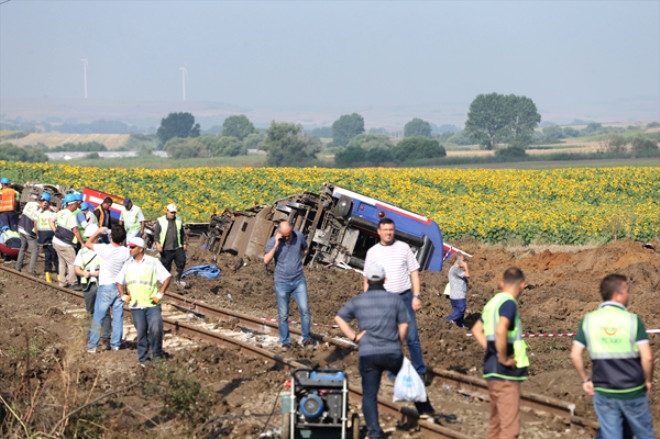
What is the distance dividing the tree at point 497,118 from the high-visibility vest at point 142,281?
145m

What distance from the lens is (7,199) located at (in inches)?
882

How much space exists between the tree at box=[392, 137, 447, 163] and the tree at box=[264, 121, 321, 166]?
26.7ft

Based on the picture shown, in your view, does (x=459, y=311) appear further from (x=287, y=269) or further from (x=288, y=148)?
(x=288, y=148)

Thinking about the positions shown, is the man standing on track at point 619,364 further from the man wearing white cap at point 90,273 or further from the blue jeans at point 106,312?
the man wearing white cap at point 90,273

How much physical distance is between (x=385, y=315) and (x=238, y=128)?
7226 inches

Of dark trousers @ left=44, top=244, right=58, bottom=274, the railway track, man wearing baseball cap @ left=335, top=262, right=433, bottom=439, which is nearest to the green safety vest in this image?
dark trousers @ left=44, top=244, right=58, bottom=274

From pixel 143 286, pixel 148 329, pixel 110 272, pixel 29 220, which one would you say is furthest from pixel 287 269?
pixel 29 220

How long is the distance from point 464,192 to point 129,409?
117 ft

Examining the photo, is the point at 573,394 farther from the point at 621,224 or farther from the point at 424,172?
the point at 424,172

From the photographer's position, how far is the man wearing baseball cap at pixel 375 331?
8.92m

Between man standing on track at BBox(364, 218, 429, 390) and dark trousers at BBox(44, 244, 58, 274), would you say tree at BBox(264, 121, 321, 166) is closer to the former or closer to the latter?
dark trousers at BBox(44, 244, 58, 274)

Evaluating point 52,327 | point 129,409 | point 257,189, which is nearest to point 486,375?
point 129,409

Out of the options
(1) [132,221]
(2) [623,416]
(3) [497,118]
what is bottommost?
(2) [623,416]

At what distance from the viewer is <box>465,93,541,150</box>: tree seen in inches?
6166
